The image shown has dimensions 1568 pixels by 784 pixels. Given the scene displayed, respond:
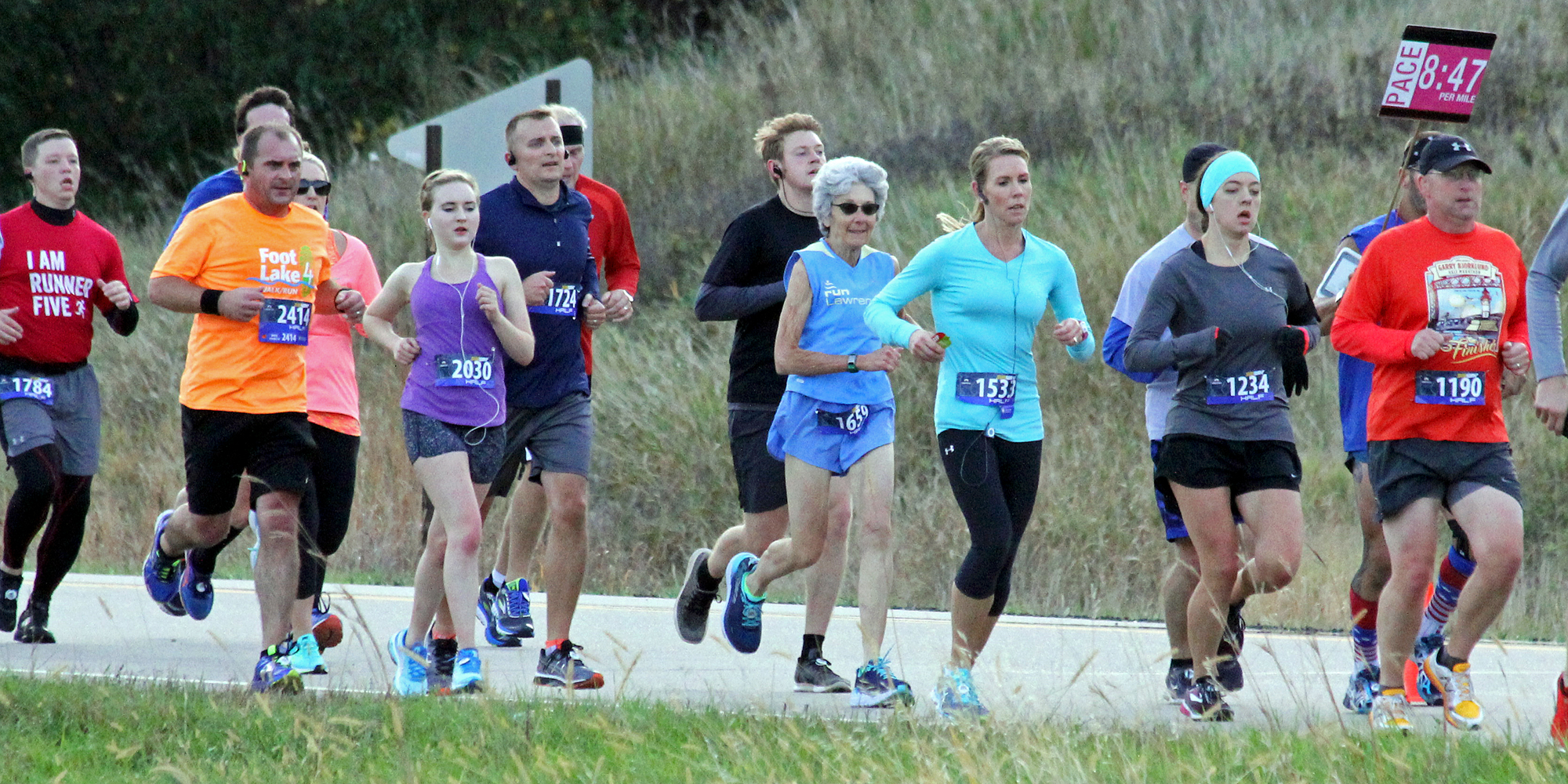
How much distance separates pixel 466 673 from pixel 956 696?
1865mm

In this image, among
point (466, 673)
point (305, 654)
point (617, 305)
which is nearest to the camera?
point (466, 673)

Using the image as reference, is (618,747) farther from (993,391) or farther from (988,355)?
(988,355)

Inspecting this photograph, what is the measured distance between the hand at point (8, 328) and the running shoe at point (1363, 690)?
19.5ft

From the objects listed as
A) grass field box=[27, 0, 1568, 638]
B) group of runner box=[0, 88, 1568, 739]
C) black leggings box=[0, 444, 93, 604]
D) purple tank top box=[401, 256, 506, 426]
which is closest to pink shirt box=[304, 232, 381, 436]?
group of runner box=[0, 88, 1568, 739]

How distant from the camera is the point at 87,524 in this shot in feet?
50.8

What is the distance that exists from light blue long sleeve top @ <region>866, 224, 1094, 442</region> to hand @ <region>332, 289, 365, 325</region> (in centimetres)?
199

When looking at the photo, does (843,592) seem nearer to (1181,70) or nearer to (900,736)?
(900,736)

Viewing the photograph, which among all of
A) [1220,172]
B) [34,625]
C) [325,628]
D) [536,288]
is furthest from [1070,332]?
[34,625]

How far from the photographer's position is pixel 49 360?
29.4 ft

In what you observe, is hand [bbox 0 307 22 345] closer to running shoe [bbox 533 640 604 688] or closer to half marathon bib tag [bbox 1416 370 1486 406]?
running shoe [bbox 533 640 604 688]

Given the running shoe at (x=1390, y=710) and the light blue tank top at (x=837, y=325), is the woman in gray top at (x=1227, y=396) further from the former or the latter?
the light blue tank top at (x=837, y=325)

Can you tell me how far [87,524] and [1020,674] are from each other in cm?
979

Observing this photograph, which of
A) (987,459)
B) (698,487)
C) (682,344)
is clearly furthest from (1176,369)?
(682,344)

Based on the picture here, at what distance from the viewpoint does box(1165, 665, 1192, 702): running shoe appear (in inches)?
292
